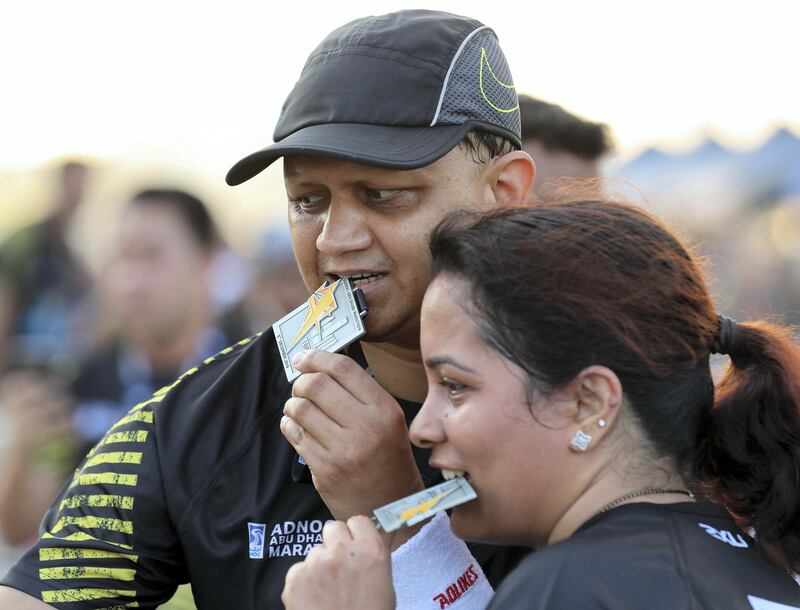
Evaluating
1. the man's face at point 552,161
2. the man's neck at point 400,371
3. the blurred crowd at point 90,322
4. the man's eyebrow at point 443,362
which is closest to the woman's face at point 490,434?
the man's eyebrow at point 443,362

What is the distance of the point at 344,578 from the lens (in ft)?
5.43

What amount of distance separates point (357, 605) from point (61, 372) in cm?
344

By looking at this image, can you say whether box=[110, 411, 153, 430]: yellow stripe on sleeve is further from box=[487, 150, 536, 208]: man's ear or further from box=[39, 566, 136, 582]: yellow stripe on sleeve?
box=[487, 150, 536, 208]: man's ear

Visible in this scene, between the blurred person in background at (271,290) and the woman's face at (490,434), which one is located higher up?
the woman's face at (490,434)

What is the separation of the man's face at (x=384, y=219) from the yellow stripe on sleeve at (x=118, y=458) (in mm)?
558

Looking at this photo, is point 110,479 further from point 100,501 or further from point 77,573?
point 77,573

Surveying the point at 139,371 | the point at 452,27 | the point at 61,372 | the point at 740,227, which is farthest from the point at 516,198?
the point at 740,227

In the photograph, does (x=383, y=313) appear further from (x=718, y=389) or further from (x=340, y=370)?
(x=718, y=389)

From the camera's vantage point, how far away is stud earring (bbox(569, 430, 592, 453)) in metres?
1.70

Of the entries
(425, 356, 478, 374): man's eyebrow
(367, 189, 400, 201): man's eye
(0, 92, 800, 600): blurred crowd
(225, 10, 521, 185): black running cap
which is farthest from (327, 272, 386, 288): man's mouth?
(0, 92, 800, 600): blurred crowd

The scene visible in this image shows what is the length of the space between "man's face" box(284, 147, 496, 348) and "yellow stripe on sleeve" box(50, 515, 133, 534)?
627 millimetres

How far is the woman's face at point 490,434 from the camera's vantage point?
171cm

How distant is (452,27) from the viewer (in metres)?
2.24

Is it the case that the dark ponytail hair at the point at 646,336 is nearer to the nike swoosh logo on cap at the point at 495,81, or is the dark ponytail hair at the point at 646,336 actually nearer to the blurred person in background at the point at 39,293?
the nike swoosh logo on cap at the point at 495,81
